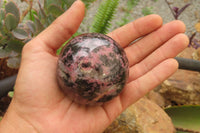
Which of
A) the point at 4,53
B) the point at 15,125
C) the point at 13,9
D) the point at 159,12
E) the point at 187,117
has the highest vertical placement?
the point at 13,9

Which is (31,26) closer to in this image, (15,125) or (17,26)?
(17,26)

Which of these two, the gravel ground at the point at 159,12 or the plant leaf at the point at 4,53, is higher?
the plant leaf at the point at 4,53

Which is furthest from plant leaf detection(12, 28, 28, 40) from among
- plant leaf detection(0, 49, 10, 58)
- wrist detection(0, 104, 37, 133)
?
wrist detection(0, 104, 37, 133)

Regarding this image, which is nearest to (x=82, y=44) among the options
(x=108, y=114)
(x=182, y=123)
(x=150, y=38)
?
(x=108, y=114)

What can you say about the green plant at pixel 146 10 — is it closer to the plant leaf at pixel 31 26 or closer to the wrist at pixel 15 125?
the plant leaf at pixel 31 26

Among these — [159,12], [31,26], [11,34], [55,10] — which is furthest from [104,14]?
[159,12]

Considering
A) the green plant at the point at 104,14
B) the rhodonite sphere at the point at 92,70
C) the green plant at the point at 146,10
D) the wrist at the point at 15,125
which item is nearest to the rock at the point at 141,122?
the rhodonite sphere at the point at 92,70
